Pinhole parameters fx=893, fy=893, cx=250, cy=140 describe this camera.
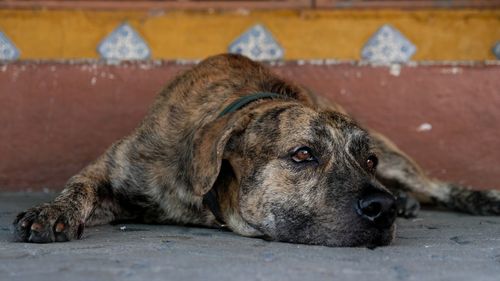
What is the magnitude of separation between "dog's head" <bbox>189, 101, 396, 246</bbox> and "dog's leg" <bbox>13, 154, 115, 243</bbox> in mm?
512

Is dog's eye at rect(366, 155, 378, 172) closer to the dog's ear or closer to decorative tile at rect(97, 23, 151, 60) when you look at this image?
the dog's ear

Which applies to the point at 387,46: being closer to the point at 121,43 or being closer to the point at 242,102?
the point at 121,43

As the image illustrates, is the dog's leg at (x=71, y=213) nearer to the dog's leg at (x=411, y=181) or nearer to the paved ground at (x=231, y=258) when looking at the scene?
the paved ground at (x=231, y=258)

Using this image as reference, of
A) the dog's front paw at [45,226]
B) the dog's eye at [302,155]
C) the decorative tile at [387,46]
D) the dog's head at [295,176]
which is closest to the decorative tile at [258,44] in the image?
the decorative tile at [387,46]

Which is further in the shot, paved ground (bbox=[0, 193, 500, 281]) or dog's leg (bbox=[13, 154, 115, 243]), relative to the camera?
dog's leg (bbox=[13, 154, 115, 243])

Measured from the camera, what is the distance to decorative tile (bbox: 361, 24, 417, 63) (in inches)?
235

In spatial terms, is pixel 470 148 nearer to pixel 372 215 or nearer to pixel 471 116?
pixel 471 116

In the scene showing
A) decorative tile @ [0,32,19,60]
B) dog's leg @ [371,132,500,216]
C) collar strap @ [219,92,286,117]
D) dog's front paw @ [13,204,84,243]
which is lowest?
dog's front paw @ [13,204,84,243]

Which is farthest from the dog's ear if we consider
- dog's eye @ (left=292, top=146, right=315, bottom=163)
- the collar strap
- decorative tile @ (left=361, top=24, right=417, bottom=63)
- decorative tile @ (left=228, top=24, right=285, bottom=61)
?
decorative tile @ (left=361, top=24, right=417, bottom=63)

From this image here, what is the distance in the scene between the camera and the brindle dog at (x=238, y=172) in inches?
131

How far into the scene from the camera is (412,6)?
595cm

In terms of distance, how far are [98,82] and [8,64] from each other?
1.73ft

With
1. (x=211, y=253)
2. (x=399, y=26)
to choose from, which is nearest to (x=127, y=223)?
(x=211, y=253)

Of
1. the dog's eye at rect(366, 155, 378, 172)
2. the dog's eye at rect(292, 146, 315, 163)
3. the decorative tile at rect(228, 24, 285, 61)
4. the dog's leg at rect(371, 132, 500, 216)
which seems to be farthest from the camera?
the decorative tile at rect(228, 24, 285, 61)
